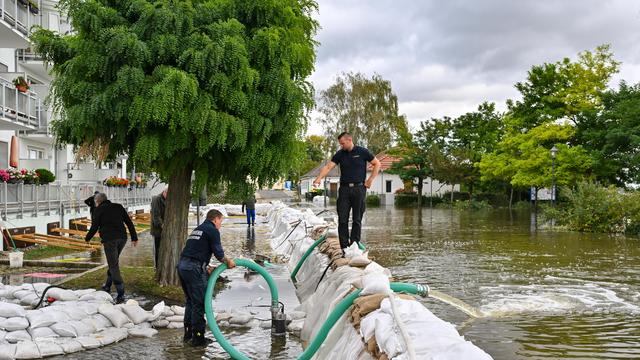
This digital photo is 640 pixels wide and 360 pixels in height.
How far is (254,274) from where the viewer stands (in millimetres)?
12664

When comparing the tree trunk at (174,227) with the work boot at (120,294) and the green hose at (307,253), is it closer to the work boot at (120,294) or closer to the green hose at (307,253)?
the work boot at (120,294)

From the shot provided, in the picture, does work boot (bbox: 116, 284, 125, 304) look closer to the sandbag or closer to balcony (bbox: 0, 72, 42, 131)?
the sandbag

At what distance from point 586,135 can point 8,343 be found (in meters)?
36.4

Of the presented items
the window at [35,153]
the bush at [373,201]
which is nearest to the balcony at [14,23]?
the window at [35,153]

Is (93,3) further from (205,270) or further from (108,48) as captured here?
(205,270)

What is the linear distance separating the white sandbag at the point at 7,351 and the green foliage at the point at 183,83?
11.1 ft

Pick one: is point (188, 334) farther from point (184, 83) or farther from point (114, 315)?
point (184, 83)

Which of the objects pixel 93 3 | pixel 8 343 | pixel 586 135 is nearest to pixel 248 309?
pixel 8 343

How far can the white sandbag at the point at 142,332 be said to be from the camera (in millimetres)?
7578

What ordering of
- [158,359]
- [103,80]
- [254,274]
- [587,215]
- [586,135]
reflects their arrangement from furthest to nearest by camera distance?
1. [586,135]
2. [587,215]
3. [254,274]
4. [103,80]
5. [158,359]

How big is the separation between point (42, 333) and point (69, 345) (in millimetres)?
447

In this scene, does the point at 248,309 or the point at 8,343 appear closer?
the point at 8,343

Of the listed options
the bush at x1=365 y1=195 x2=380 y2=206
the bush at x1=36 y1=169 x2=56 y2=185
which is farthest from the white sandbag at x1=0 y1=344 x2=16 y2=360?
the bush at x1=365 y1=195 x2=380 y2=206

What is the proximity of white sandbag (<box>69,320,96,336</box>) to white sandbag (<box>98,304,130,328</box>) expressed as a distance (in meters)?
0.32
